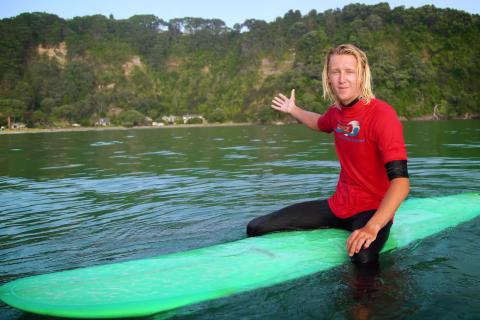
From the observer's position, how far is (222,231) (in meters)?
5.25

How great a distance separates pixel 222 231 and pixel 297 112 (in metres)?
1.72

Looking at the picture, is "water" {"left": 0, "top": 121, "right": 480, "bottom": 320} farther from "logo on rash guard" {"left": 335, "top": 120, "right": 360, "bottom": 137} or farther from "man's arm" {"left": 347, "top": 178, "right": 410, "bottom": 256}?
"logo on rash guard" {"left": 335, "top": 120, "right": 360, "bottom": 137}

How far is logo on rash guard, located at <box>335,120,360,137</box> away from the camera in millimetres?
3666

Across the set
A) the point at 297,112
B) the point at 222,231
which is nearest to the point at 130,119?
the point at 222,231

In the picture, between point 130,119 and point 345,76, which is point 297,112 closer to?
point 345,76

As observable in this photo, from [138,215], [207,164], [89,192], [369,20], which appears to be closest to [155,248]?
[138,215]

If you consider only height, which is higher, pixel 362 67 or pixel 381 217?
pixel 362 67

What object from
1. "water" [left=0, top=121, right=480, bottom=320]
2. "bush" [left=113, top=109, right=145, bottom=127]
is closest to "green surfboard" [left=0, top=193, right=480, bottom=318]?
"water" [left=0, top=121, right=480, bottom=320]

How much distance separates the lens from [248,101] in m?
112

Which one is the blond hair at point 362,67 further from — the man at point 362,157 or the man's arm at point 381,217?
the man's arm at point 381,217

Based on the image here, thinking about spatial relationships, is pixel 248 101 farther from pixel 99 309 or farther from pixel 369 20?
pixel 99 309

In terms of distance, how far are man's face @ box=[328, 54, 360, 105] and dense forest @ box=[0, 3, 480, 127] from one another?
85956 millimetres

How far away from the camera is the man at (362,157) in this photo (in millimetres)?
3217

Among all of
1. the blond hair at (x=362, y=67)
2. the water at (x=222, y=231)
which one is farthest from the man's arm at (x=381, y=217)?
the blond hair at (x=362, y=67)
